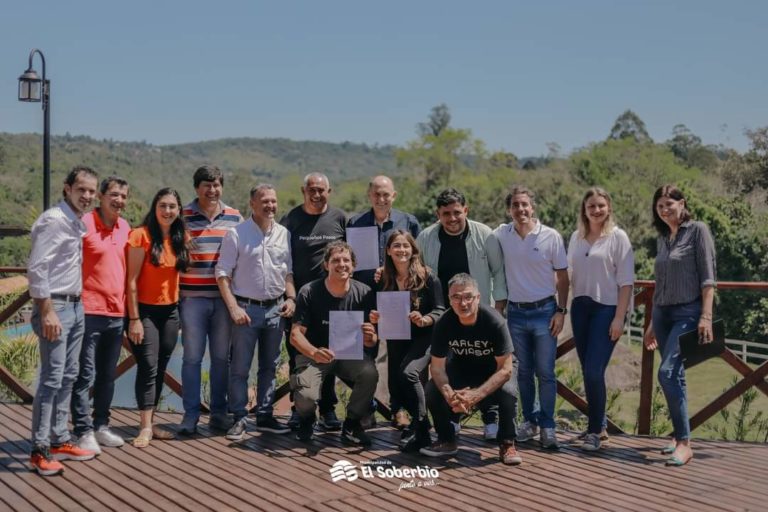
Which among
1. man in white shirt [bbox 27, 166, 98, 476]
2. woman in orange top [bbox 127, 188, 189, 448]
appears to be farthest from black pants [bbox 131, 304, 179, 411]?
man in white shirt [bbox 27, 166, 98, 476]

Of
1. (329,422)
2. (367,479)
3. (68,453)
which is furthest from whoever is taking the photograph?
(329,422)

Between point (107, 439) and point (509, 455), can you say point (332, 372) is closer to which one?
point (509, 455)

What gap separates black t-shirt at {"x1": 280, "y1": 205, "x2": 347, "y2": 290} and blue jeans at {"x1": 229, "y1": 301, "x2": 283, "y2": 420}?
1.09 ft

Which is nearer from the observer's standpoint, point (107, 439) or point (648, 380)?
point (107, 439)

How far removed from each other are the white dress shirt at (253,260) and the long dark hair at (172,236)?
0.25 meters

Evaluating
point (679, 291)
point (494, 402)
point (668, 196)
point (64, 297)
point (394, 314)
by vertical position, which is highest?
point (668, 196)

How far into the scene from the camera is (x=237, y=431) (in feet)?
18.9

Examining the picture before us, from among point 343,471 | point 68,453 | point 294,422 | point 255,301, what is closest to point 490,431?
point 343,471

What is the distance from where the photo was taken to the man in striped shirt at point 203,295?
5.66m

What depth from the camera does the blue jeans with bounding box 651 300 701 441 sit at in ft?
17.7

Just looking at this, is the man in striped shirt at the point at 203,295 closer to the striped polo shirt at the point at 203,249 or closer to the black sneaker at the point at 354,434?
the striped polo shirt at the point at 203,249

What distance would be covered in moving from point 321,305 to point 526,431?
167 cm

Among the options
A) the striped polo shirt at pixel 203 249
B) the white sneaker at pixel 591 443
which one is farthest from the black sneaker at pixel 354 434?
the white sneaker at pixel 591 443

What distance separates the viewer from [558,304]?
225 inches
